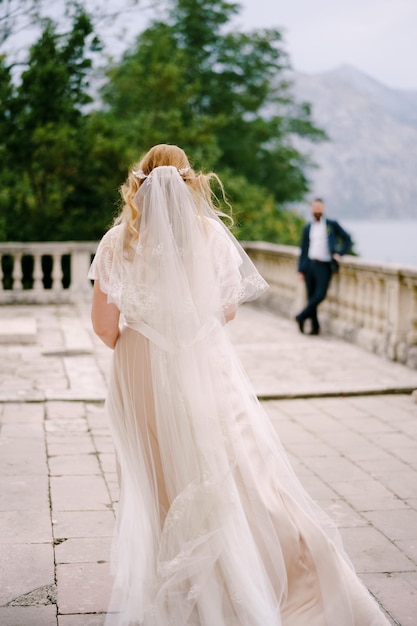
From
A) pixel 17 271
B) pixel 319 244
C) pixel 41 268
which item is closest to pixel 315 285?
pixel 319 244

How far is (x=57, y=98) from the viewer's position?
655 inches

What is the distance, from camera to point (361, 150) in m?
42.6

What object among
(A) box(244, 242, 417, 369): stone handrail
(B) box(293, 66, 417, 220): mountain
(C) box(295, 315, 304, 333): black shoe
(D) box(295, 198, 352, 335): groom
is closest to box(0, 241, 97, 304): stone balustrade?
(A) box(244, 242, 417, 369): stone handrail

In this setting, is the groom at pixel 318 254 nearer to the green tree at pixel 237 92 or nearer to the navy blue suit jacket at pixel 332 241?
the navy blue suit jacket at pixel 332 241

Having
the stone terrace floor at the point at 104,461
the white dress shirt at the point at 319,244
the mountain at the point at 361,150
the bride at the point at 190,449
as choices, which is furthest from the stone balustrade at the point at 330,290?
the mountain at the point at 361,150

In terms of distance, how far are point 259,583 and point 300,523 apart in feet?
0.94

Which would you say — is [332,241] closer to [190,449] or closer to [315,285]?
[315,285]

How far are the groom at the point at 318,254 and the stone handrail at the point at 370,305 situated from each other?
0.20 m

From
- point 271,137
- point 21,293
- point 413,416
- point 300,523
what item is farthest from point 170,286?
point 271,137

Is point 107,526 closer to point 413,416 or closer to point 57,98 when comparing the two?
point 413,416

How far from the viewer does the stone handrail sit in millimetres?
9805

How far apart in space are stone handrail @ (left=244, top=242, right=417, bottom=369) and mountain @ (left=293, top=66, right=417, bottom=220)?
1293cm

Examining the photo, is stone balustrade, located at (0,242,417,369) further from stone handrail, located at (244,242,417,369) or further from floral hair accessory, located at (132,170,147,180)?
floral hair accessory, located at (132,170,147,180)

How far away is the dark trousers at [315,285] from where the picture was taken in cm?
1166
